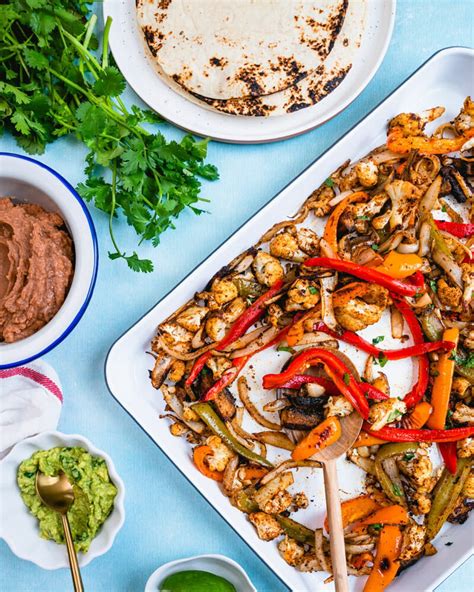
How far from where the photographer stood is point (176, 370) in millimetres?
2764

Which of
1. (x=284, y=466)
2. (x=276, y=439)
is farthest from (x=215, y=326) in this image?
(x=284, y=466)

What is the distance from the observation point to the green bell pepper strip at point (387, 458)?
8.87 ft

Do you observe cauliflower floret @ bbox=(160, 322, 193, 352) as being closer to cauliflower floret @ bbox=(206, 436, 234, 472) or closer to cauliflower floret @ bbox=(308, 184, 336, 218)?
cauliflower floret @ bbox=(206, 436, 234, 472)

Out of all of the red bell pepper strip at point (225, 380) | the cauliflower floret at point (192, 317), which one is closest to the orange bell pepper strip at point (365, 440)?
the red bell pepper strip at point (225, 380)

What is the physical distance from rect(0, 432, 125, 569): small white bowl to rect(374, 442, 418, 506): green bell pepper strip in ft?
3.38

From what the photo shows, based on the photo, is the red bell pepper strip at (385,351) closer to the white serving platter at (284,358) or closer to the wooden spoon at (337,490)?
the white serving platter at (284,358)

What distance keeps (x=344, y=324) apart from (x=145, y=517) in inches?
46.9

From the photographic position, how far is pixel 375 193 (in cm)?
281

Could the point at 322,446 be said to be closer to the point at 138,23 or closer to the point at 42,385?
the point at 42,385

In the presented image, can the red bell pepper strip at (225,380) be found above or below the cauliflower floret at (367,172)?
below

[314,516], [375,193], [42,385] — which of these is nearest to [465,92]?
[375,193]

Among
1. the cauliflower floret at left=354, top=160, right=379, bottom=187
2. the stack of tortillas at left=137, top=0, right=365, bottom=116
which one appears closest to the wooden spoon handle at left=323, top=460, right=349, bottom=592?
the cauliflower floret at left=354, top=160, right=379, bottom=187

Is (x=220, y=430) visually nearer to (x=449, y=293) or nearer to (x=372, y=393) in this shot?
(x=372, y=393)

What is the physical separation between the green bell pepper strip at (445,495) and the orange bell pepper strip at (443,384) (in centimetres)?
20
